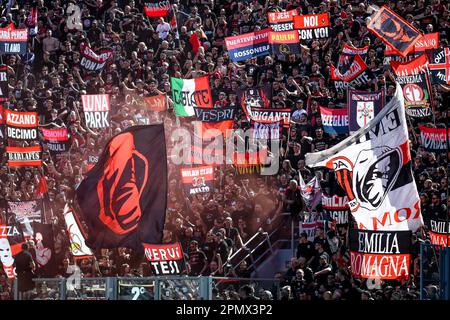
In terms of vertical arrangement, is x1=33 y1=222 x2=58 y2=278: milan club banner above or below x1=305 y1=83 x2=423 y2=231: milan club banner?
below

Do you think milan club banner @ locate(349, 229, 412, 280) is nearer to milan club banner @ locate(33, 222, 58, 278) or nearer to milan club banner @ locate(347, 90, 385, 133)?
milan club banner @ locate(347, 90, 385, 133)

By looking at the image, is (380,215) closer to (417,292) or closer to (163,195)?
(417,292)

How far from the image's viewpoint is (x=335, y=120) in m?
23.0

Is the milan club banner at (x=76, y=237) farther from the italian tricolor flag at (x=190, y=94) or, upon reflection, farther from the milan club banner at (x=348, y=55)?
the milan club banner at (x=348, y=55)

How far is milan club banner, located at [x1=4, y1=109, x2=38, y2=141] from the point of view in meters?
26.1

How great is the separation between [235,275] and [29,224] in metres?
4.27

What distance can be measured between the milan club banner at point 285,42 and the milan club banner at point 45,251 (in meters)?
7.04

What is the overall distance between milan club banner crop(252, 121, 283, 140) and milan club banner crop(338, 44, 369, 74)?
5.79ft

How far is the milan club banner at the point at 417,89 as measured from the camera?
2234cm

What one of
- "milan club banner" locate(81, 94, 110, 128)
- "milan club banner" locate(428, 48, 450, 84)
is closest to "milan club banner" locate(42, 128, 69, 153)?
"milan club banner" locate(81, 94, 110, 128)

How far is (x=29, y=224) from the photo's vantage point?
22.4 m

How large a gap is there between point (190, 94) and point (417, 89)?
5031 mm

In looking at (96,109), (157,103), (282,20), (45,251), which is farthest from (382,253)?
(96,109)
